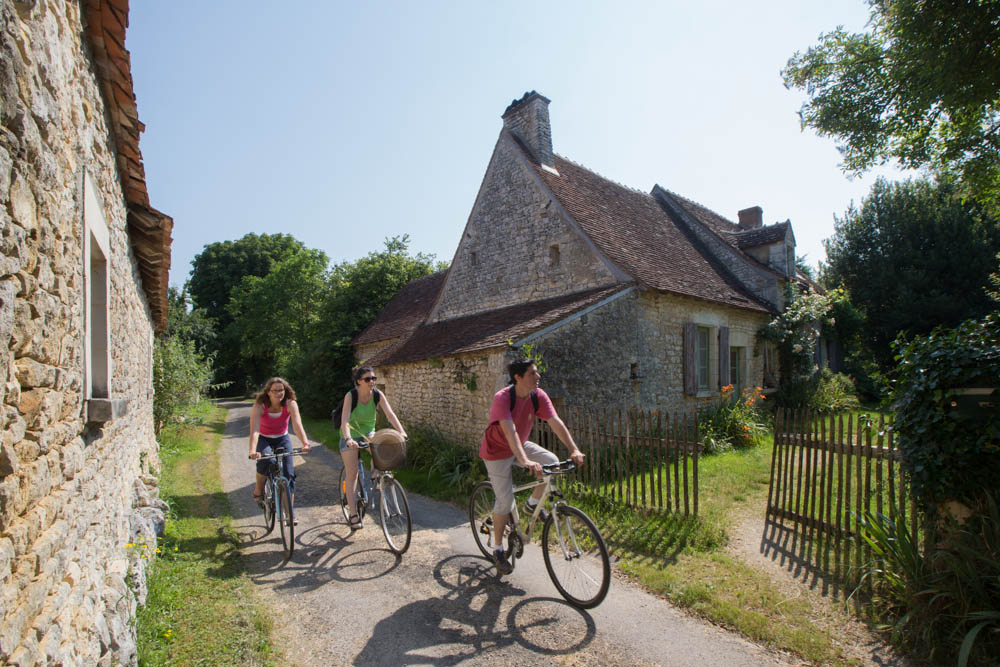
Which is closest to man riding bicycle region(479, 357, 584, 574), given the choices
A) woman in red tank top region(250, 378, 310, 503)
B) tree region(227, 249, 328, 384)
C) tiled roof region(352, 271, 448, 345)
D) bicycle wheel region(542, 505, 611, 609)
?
bicycle wheel region(542, 505, 611, 609)

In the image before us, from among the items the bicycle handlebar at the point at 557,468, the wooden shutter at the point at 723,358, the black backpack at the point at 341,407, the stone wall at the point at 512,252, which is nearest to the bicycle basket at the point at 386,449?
the black backpack at the point at 341,407

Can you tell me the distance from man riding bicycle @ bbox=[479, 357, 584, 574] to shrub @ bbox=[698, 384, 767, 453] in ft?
24.1

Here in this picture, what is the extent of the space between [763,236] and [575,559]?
618 inches

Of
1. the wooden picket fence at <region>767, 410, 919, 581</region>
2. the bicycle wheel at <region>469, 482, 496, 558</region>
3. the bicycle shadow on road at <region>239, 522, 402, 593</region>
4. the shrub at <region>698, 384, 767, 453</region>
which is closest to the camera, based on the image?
the wooden picket fence at <region>767, 410, 919, 581</region>

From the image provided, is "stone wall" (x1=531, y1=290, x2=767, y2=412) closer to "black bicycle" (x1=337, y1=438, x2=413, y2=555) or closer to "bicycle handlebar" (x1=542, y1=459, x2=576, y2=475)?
"black bicycle" (x1=337, y1=438, x2=413, y2=555)

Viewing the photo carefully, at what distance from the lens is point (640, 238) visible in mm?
14195

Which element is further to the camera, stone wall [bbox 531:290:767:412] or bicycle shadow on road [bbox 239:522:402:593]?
stone wall [bbox 531:290:767:412]

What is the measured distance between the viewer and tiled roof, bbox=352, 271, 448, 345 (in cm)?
1919

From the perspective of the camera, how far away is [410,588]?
4816mm

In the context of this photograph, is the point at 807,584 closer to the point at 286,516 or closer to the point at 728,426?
the point at 286,516

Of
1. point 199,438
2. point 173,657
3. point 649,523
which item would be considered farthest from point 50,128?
point 199,438

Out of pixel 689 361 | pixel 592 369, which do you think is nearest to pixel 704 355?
pixel 689 361

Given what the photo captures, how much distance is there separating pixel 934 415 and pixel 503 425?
336cm

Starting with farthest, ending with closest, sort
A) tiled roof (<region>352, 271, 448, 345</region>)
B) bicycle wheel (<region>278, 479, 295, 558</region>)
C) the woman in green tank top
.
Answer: tiled roof (<region>352, 271, 448, 345</region>)
the woman in green tank top
bicycle wheel (<region>278, 479, 295, 558</region>)
